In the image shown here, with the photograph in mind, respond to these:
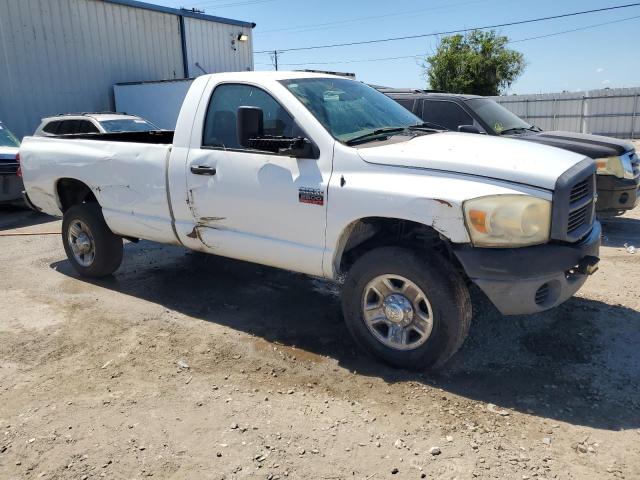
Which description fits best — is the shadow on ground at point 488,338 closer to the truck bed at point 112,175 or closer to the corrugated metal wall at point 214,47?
the truck bed at point 112,175

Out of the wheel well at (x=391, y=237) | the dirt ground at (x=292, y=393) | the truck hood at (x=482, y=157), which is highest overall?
the truck hood at (x=482, y=157)

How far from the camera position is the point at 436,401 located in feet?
10.9

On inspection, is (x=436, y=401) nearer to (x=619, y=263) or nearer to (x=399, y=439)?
→ (x=399, y=439)

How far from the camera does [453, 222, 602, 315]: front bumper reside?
3195 mm

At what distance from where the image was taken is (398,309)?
3615 mm

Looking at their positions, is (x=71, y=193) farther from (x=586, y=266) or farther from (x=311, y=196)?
(x=586, y=266)

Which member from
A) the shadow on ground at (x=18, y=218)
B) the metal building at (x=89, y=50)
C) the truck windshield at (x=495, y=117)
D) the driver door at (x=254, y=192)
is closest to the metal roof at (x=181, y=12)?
the metal building at (x=89, y=50)

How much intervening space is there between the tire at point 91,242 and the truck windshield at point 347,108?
2.67 metres

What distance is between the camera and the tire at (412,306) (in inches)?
135

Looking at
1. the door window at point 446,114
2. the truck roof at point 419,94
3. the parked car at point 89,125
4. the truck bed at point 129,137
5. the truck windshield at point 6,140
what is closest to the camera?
the truck bed at point 129,137

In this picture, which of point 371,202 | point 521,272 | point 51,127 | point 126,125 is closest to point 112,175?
point 371,202

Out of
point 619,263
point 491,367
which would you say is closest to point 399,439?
point 491,367

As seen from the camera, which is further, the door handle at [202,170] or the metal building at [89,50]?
the metal building at [89,50]

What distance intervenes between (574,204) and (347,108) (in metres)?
1.81
